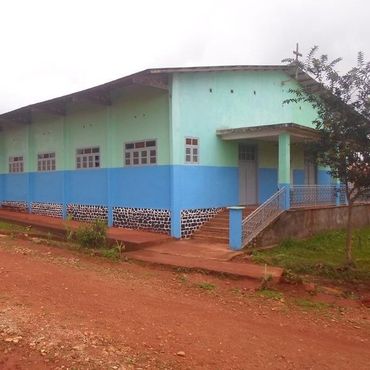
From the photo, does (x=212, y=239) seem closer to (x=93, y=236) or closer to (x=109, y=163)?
(x=93, y=236)

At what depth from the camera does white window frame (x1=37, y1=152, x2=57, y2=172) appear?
17.1 m

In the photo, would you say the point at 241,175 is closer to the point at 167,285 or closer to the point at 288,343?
the point at 167,285

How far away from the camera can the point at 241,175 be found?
1394 cm

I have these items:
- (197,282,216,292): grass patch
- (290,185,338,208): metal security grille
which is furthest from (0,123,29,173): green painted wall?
(197,282,216,292): grass patch

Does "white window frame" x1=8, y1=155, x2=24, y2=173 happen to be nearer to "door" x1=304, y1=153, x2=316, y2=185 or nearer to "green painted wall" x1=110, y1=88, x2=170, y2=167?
"green painted wall" x1=110, y1=88, x2=170, y2=167

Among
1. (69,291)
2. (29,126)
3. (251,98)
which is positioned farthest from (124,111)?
(69,291)

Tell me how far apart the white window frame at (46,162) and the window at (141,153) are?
Answer: 479cm

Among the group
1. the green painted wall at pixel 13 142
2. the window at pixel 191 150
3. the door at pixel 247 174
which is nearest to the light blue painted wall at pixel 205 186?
the window at pixel 191 150

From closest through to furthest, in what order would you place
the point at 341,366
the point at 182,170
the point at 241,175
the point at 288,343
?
the point at 341,366 < the point at 288,343 < the point at 182,170 < the point at 241,175

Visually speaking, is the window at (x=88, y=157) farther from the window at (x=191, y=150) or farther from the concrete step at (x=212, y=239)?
the concrete step at (x=212, y=239)

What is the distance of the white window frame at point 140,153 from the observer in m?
12.6

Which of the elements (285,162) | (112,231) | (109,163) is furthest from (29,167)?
(285,162)

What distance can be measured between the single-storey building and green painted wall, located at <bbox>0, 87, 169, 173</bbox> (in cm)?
4

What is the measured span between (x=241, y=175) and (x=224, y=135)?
1.67 meters
